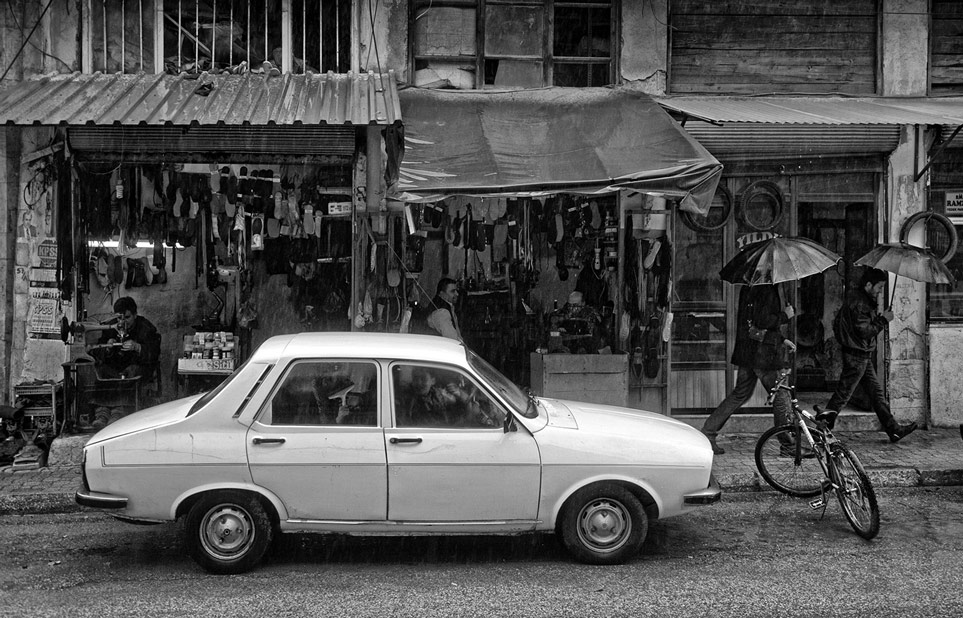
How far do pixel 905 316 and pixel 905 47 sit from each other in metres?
3.12

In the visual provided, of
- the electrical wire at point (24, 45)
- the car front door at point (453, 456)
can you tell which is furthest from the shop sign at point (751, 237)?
the electrical wire at point (24, 45)

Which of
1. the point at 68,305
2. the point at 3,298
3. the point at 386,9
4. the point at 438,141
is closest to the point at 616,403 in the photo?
the point at 438,141

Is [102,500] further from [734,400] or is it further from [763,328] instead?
[763,328]

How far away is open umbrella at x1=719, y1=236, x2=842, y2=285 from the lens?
8.48m

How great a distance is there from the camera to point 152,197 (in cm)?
1009

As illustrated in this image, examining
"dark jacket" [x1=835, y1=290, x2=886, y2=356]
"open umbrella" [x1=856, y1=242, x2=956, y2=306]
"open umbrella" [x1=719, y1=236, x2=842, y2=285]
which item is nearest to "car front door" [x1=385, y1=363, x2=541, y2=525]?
"open umbrella" [x1=719, y1=236, x2=842, y2=285]

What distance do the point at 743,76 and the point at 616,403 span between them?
4105 millimetres

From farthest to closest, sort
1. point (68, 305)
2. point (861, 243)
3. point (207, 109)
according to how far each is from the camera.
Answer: point (861, 243) → point (68, 305) → point (207, 109)

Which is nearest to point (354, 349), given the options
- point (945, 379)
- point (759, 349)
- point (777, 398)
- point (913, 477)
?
point (759, 349)

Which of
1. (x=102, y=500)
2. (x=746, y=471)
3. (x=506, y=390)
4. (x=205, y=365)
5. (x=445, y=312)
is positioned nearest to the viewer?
(x=102, y=500)

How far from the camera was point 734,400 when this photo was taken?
30.6ft

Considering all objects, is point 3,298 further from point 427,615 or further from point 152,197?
point 427,615

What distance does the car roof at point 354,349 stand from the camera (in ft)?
19.3

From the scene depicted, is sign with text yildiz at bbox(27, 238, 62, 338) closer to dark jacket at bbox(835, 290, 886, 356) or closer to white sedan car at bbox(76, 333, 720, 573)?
white sedan car at bbox(76, 333, 720, 573)
